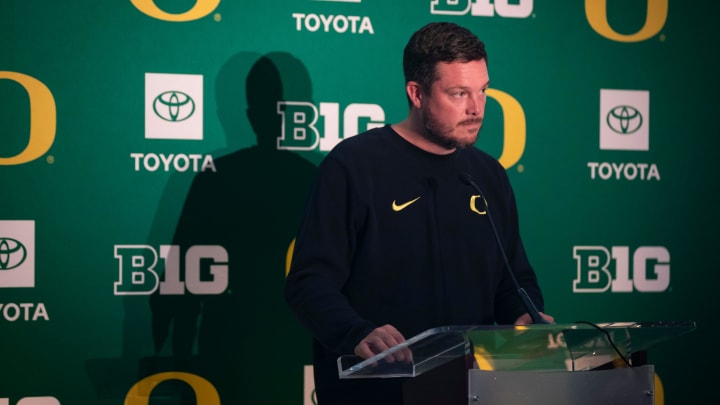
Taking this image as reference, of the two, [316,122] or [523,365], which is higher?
[316,122]

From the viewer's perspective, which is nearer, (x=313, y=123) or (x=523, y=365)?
(x=523, y=365)

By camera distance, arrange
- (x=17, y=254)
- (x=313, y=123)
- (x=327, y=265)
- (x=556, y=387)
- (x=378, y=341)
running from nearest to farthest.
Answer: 1. (x=556, y=387)
2. (x=378, y=341)
3. (x=327, y=265)
4. (x=17, y=254)
5. (x=313, y=123)

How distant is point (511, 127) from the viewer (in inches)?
144

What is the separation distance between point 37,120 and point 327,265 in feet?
5.15

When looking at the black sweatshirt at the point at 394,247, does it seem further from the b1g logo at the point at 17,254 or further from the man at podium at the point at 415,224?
the b1g logo at the point at 17,254

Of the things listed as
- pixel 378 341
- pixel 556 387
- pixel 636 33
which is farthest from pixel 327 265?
pixel 636 33

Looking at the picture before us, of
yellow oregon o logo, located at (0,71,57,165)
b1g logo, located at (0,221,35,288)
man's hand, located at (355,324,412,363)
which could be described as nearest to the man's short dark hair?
man's hand, located at (355,324,412,363)

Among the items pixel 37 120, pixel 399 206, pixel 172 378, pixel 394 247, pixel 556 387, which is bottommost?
pixel 172 378

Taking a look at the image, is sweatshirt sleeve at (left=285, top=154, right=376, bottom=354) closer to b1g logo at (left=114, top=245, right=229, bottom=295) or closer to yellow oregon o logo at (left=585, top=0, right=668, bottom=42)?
b1g logo at (left=114, top=245, right=229, bottom=295)

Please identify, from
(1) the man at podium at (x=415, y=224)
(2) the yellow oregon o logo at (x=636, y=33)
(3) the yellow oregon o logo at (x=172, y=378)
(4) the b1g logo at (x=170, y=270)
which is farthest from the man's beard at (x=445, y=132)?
(2) the yellow oregon o logo at (x=636, y=33)

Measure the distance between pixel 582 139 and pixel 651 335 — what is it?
2.00 meters

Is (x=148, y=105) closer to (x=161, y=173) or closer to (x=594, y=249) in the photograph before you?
(x=161, y=173)

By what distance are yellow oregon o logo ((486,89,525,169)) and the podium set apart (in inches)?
74.5

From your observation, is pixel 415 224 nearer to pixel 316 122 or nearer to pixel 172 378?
pixel 316 122
